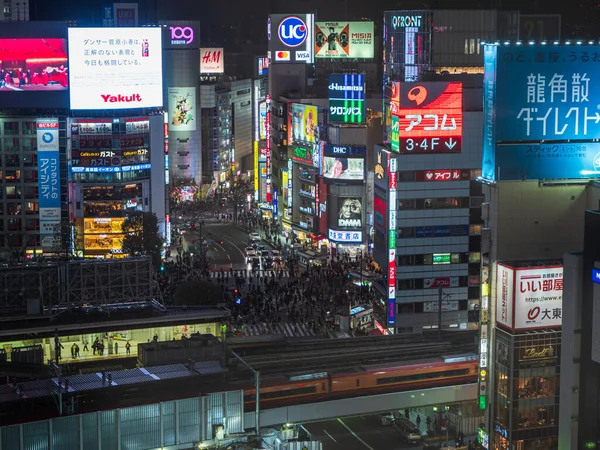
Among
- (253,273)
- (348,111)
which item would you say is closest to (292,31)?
(348,111)

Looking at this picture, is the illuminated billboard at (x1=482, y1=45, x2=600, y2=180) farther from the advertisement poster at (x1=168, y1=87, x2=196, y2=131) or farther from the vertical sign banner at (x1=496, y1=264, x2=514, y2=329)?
the advertisement poster at (x1=168, y1=87, x2=196, y2=131)

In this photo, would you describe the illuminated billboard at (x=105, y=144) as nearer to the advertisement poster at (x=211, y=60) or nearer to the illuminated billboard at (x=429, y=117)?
the illuminated billboard at (x=429, y=117)

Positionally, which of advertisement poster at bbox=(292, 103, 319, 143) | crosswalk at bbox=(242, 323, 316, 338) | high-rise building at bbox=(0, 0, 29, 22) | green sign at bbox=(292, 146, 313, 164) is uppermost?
high-rise building at bbox=(0, 0, 29, 22)

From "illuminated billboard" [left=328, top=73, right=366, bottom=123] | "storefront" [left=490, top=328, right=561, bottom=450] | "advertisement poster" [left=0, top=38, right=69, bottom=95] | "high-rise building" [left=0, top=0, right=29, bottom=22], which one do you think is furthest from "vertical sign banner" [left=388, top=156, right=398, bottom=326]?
"high-rise building" [left=0, top=0, right=29, bottom=22]

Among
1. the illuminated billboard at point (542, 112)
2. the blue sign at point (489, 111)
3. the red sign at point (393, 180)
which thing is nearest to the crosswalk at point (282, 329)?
the red sign at point (393, 180)

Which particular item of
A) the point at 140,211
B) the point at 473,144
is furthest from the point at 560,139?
the point at 140,211

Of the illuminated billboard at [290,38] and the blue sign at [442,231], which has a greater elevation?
the illuminated billboard at [290,38]

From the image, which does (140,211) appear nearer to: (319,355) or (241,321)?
(241,321)
